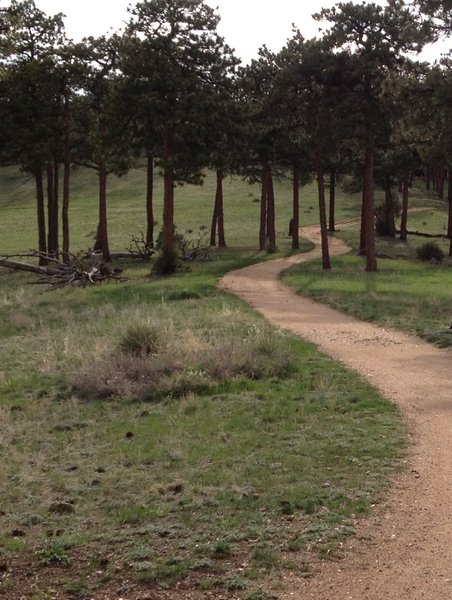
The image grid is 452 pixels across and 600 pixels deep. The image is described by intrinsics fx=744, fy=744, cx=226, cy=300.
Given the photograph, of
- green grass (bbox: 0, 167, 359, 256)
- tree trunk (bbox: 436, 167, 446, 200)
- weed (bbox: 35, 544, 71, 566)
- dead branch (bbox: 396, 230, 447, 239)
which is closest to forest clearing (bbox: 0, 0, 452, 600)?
weed (bbox: 35, 544, 71, 566)

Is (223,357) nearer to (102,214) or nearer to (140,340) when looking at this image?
(140,340)

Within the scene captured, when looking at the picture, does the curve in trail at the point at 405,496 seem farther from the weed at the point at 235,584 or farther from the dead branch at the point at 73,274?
the dead branch at the point at 73,274

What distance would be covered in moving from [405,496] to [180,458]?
7.93 ft

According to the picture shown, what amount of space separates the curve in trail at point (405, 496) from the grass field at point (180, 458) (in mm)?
199

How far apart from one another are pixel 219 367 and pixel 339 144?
20.5 m

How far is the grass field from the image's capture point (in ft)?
18.0

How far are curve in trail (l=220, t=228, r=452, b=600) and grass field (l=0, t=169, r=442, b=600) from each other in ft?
0.65

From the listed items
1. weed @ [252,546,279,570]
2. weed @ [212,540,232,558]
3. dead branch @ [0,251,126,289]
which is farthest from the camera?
dead branch @ [0,251,126,289]

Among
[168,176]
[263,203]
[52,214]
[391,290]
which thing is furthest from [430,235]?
[391,290]

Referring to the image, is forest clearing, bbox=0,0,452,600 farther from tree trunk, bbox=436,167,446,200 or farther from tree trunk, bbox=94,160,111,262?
tree trunk, bbox=436,167,446,200

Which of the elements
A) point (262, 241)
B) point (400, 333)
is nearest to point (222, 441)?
point (400, 333)

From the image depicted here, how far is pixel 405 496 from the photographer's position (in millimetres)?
6645

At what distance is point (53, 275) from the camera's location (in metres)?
29.0

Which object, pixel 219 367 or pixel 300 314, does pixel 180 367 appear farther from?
pixel 300 314
